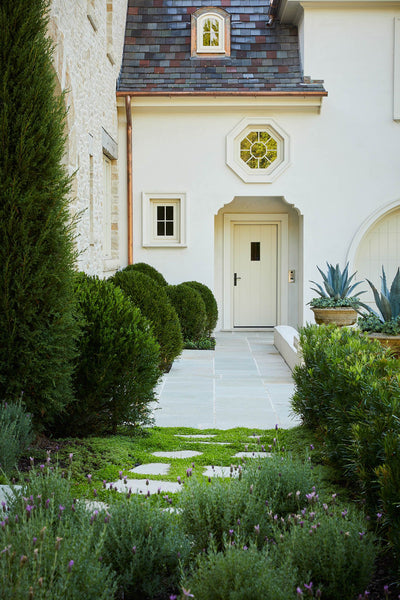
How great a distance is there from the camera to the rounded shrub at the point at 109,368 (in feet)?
17.4

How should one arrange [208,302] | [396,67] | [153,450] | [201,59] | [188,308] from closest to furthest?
1. [153,450]
2. [188,308]
3. [208,302]
4. [396,67]
5. [201,59]

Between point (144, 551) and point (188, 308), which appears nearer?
point (144, 551)

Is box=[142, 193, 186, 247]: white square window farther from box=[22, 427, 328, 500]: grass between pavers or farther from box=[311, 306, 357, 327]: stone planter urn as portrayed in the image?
box=[22, 427, 328, 500]: grass between pavers

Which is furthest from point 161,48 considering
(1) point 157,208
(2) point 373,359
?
(2) point 373,359

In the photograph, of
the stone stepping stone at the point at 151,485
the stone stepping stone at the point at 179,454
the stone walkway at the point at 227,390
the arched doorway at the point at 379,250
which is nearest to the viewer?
the stone stepping stone at the point at 151,485

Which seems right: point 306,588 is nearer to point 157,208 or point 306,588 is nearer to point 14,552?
point 14,552

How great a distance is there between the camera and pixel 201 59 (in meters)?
14.6

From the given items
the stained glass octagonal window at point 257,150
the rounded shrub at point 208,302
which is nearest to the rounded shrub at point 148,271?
the rounded shrub at point 208,302

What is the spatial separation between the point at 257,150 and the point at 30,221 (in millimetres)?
10273

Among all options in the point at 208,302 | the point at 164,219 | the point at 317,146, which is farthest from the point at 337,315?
the point at 164,219

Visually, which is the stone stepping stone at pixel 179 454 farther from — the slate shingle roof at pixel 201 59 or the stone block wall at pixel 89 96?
the slate shingle roof at pixel 201 59

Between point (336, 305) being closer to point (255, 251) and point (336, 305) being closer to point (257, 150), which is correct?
point (257, 150)

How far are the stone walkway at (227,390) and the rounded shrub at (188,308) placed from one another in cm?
58

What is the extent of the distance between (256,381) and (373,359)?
14.2 ft
